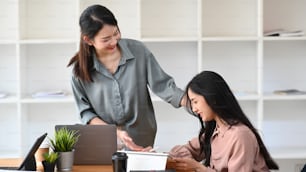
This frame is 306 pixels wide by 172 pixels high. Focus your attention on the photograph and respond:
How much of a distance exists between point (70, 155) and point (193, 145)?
1.65 feet

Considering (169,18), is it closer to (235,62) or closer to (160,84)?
(235,62)

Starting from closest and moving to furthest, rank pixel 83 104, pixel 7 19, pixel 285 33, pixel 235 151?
pixel 235 151
pixel 83 104
pixel 285 33
pixel 7 19

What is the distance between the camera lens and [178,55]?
11.2 ft

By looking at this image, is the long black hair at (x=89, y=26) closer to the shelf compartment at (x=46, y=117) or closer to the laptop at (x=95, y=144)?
the laptop at (x=95, y=144)

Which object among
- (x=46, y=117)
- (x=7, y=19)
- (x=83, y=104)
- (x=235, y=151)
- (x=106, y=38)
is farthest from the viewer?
(x=46, y=117)

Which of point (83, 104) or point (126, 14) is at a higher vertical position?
point (126, 14)

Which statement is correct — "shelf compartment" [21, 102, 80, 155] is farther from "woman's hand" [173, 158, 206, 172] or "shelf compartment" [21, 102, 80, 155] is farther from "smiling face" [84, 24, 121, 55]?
"woman's hand" [173, 158, 206, 172]

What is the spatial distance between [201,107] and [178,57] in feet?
5.12

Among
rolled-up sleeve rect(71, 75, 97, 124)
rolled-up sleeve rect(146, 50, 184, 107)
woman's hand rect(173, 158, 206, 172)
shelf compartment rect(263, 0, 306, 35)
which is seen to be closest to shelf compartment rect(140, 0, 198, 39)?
shelf compartment rect(263, 0, 306, 35)

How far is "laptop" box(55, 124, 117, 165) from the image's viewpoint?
1.94m

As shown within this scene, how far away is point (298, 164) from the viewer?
3.43 m

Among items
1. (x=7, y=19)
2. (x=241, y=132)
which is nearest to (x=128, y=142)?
(x=241, y=132)

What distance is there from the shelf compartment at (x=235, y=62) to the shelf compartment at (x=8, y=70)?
4.14 ft

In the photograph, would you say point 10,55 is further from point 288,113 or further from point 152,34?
point 288,113
